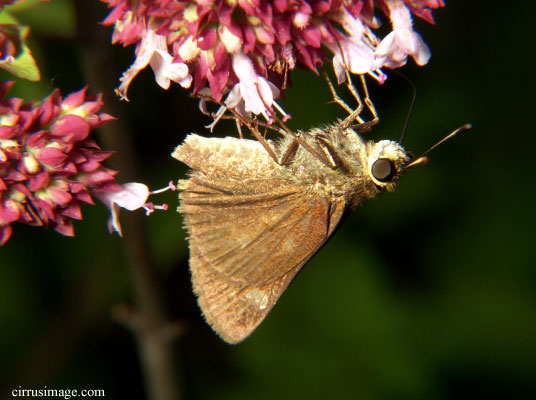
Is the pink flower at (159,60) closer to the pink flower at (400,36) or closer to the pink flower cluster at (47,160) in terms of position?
the pink flower cluster at (47,160)

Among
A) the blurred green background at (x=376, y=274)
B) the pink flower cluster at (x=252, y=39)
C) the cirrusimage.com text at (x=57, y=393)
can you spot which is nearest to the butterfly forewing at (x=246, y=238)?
the pink flower cluster at (x=252, y=39)

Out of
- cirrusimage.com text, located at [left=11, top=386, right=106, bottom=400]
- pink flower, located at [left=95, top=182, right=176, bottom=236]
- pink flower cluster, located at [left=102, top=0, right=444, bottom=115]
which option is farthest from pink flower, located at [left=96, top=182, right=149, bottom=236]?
cirrusimage.com text, located at [left=11, top=386, right=106, bottom=400]

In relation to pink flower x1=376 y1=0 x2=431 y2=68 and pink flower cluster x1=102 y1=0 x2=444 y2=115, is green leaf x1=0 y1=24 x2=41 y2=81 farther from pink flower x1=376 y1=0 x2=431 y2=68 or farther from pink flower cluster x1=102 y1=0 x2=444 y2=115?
pink flower x1=376 y1=0 x2=431 y2=68

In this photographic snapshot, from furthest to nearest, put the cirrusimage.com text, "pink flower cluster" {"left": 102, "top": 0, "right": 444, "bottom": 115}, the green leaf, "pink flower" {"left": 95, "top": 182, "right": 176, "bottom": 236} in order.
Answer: the cirrusimage.com text → "pink flower" {"left": 95, "top": 182, "right": 176, "bottom": 236} → the green leaf → "pink flower cluster" {"left": 102, "top": 0, "right": 444, "bottom": 115}

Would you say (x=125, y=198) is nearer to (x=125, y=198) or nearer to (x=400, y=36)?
(x=125, y=198)

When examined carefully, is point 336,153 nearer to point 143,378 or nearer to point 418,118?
point 418,118

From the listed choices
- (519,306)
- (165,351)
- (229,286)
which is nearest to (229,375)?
(165,351)

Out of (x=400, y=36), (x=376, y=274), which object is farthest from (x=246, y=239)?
(x=376, y=274)
